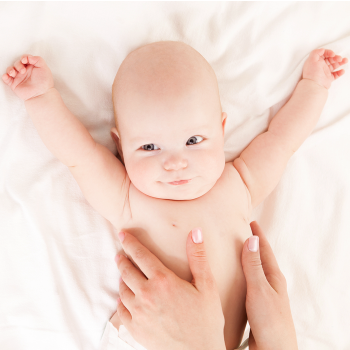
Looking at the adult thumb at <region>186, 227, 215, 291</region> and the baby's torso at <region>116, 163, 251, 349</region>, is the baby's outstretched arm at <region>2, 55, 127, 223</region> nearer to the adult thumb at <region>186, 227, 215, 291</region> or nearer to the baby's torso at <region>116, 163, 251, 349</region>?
the baby's torso at <region>116, 163, 251, 349</region>

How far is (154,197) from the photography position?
4.34 feet

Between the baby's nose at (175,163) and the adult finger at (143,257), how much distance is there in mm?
304

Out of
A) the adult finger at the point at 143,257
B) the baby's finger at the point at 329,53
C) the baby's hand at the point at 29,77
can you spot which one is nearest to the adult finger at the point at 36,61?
the baby's hand at the point at 29,77

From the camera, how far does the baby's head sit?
3.87ft

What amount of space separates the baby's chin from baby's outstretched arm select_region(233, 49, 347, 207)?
0.26m

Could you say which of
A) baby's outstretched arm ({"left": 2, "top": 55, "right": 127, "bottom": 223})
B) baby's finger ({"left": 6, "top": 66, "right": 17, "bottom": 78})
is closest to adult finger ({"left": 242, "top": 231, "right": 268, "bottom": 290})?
baby's outstretched arm ({"left": 2, "top": 55, "right": 127, "bottom": 223})

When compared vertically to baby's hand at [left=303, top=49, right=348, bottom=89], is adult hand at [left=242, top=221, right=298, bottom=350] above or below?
below

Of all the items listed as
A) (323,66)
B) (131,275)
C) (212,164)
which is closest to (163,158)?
(212,164)

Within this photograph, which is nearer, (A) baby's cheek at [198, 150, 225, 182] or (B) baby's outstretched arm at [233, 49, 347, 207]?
(A) baby's cheek at [198, 150, 225, 182]

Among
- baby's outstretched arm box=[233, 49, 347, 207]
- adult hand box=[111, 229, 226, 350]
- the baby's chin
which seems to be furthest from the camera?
baby's outstretched arm box=[233, 49, 347, 207]

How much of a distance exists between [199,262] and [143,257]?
20cm

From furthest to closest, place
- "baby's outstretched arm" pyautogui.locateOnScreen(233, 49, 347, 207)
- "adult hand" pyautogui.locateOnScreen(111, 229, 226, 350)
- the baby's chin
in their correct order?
"baby's outstretched arm" pyautogui.locateOnScreen(233, 49, 347, 207) < the baby's chin < "adult hand" pyautogui.locateOnScreen(111, 229, 226, 350)

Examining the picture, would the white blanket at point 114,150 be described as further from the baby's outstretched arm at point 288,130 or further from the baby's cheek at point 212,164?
the baby's cheek at point 212,164

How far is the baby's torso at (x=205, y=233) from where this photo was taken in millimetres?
1265
